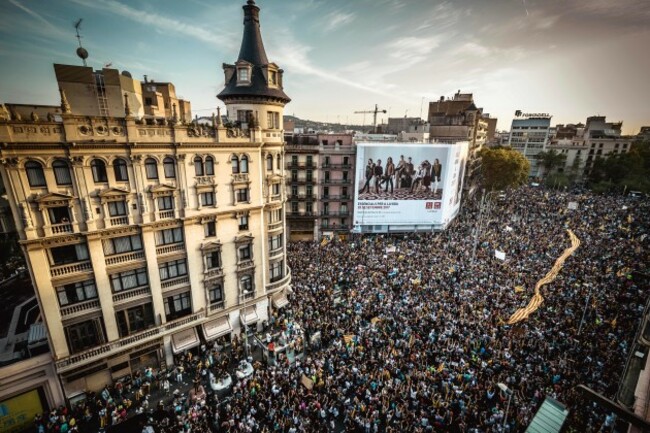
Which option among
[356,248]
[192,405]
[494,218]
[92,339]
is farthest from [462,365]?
[494,218]

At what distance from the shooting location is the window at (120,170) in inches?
792

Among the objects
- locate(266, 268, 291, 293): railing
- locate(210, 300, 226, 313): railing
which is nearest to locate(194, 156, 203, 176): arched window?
locate(210, 300, 226, 313): railing

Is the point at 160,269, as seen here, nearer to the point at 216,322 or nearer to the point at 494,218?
the point at 216,322

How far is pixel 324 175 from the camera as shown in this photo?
49.3 metres

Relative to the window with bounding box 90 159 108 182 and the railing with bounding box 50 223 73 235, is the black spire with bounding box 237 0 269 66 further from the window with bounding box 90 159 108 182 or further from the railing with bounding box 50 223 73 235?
the railing with bounding box 50 223 73 235

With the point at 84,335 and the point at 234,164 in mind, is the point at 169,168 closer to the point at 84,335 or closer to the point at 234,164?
the point at 234,164

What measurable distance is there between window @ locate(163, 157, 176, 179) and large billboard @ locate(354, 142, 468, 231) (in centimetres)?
3116

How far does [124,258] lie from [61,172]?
669 centimetres

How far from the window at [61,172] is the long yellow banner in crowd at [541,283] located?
1406 inches

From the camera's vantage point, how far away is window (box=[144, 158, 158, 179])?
837 inches

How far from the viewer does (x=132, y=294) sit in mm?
21938

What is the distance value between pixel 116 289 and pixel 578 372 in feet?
111

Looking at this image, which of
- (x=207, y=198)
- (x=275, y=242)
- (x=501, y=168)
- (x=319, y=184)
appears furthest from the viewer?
(x=501, y=168)

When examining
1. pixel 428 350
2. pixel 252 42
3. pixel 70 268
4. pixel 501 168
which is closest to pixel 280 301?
pixel 428 350
